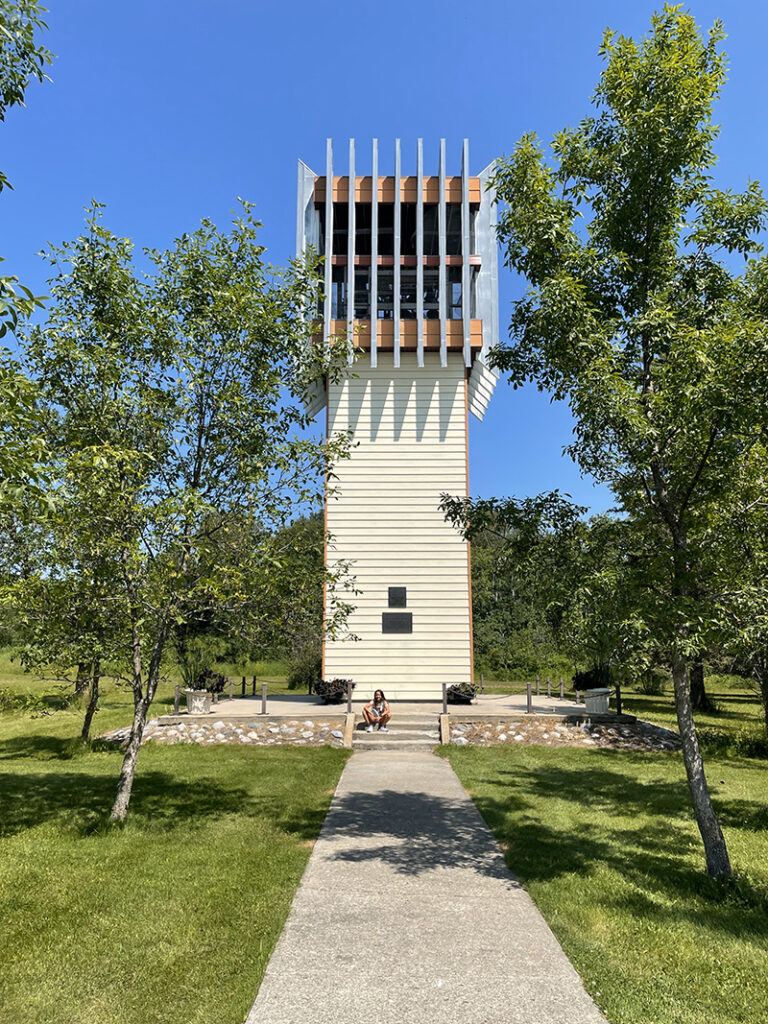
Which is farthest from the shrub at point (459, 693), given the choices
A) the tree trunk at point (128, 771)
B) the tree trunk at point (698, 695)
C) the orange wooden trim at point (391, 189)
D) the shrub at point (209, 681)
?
the orange wooden trim at point (391, 189)

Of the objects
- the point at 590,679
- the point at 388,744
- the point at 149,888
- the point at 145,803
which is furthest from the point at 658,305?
the point at 590,679

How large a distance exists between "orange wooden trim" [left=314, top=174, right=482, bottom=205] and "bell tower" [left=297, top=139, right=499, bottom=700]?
1.5 inches

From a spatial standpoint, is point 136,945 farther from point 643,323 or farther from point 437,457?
point 437,457

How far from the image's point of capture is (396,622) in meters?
21.2

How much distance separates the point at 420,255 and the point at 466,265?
1621 millimetres

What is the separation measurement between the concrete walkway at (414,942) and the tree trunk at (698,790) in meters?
2.15

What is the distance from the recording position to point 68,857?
7766 mm

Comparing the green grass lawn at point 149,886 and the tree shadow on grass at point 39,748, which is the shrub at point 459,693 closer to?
the green grass lawn at point 149,886

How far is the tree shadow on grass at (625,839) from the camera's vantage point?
6480 millimetres

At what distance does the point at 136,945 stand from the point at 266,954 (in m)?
1.14

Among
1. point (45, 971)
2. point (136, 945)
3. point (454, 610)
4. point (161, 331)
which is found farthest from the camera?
point (454, 610)

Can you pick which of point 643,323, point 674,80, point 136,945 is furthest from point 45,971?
point 674,80

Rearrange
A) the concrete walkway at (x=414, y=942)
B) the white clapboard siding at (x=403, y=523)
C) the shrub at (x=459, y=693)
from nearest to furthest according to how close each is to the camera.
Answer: the concrete walkway at (x=414, y=942) < the shrub at (x=459, y=693) < the white clapboard siding at (x=403, y=523)

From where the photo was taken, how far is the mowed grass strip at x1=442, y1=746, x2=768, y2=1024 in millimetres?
4754
